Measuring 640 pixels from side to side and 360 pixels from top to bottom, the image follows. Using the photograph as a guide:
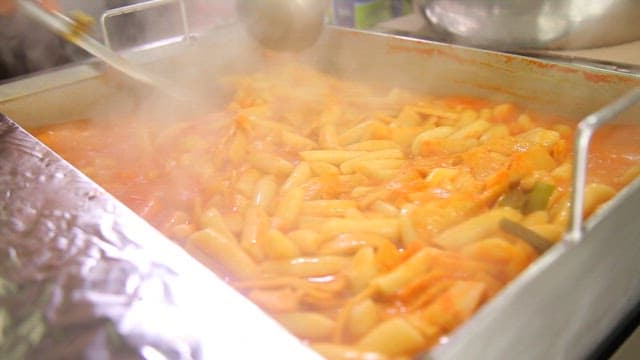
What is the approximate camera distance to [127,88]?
69.4 inches

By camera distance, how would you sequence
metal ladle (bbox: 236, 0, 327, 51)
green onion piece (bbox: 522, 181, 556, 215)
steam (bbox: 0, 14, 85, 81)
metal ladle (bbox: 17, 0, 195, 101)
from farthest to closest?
steam (bbox: 0, 14, 85, 81) < metal ladle (bbox: 236, 0, 327, 51) < metal ladle (bbox: 17, 0, 195, 101) < green onion piece (bbox: 522, 181, 556, 215)

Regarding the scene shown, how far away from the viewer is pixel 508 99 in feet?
5.38

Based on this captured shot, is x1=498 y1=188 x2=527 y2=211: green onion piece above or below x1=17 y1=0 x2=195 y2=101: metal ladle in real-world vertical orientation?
below

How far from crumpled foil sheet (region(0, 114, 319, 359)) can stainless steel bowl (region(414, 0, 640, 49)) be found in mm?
1321

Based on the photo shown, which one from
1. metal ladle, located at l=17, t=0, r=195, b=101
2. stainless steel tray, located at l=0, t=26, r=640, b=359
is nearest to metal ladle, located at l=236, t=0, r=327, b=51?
stainless steel tray, located at l=0, t=26, r=640, b=359

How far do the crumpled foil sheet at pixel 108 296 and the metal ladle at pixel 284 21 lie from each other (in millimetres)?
851

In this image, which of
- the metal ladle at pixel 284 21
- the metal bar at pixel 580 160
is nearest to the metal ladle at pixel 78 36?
the metal ladle at pixel 284 21

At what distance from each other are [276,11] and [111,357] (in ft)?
3.92

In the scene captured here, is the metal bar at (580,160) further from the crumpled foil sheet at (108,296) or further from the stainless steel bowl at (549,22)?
the stainless steel bowl at (549,22)

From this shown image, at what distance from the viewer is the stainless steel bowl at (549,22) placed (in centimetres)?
174

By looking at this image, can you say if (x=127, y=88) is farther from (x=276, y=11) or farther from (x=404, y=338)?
(x=404, y=338)

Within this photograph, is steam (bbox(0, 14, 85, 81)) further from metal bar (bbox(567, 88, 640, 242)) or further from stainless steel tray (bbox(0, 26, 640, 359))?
metal bar (bbox(567, 88, 640, 242))

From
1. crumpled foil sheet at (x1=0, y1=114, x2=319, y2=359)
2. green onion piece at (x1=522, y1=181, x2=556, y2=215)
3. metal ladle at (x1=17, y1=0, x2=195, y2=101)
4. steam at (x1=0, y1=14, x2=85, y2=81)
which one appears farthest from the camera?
steam at (x1=0, y1=14, x2=85, y2=81)

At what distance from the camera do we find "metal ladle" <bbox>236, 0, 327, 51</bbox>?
5.49 ft
